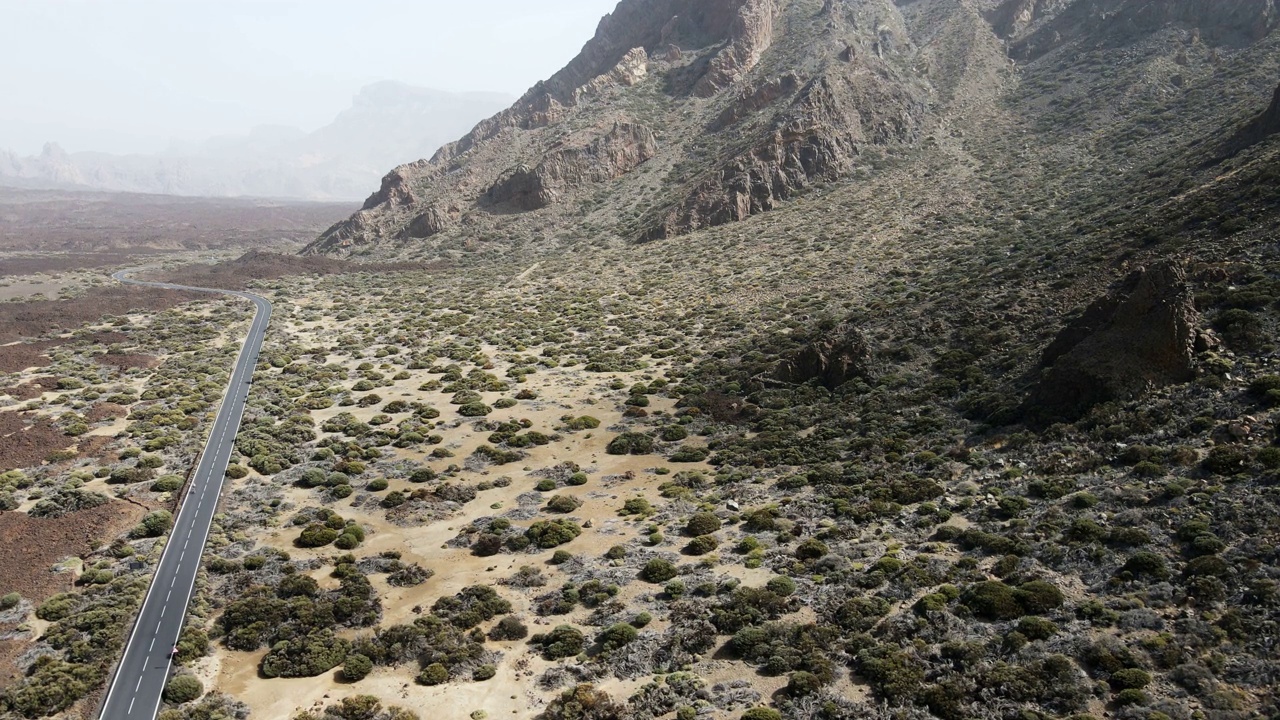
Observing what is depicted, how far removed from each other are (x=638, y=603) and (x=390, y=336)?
58.8m

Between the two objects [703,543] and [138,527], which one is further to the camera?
[138,527]

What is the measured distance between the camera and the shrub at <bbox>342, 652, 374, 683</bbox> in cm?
2470

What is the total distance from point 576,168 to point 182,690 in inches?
4127

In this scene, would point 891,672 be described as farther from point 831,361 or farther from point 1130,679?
point 831,361

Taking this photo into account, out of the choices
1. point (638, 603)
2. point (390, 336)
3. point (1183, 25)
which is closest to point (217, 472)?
point (638, 603)

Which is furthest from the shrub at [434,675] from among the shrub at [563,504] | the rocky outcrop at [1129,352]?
the rocky outcrop at [1129,352]

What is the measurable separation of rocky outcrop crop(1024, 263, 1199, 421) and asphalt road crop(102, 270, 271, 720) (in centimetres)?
4093

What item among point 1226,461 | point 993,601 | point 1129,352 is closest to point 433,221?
point 1129,352

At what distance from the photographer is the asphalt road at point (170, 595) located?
79.2ft

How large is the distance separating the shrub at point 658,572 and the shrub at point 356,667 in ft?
37.2

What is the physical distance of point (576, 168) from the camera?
4660 inches

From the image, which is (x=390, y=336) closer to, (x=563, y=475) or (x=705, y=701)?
(x=563, y=475)

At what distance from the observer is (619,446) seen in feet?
148

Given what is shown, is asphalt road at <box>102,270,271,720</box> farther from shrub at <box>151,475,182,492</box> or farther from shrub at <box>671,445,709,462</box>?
shrub at <box>671,445,709,462</box>
